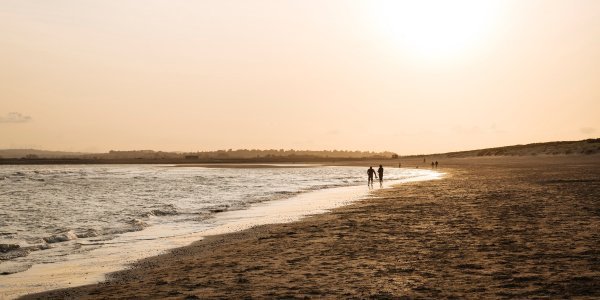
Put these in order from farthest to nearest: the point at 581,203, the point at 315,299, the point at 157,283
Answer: the point at 581,203
the point at 157,283
the point at 315,299

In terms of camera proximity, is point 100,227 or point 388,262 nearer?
point 388,262

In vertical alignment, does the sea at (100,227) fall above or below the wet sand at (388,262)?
below

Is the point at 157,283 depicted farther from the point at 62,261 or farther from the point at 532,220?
the point at 532,220

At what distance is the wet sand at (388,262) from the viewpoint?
28.2ft

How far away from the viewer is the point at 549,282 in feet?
A: 28.0

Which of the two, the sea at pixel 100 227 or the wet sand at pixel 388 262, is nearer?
the wet sand at pixel 388 262

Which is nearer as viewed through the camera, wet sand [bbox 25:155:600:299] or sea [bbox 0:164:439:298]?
wet sand [bbox 25:155:600:299]

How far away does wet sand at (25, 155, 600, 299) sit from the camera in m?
8.61

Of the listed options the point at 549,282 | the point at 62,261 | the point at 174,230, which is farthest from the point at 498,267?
the point at 174,230

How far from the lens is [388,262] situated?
10.9 m

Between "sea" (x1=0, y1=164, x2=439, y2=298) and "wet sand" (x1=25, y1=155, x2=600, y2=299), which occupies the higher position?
"wet sand" (x1=25, y1=155, x2=600, y2=299)

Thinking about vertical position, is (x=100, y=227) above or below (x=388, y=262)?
below

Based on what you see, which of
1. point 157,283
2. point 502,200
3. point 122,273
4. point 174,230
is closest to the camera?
point 157,283

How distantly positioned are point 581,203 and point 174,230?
55.5 ft
